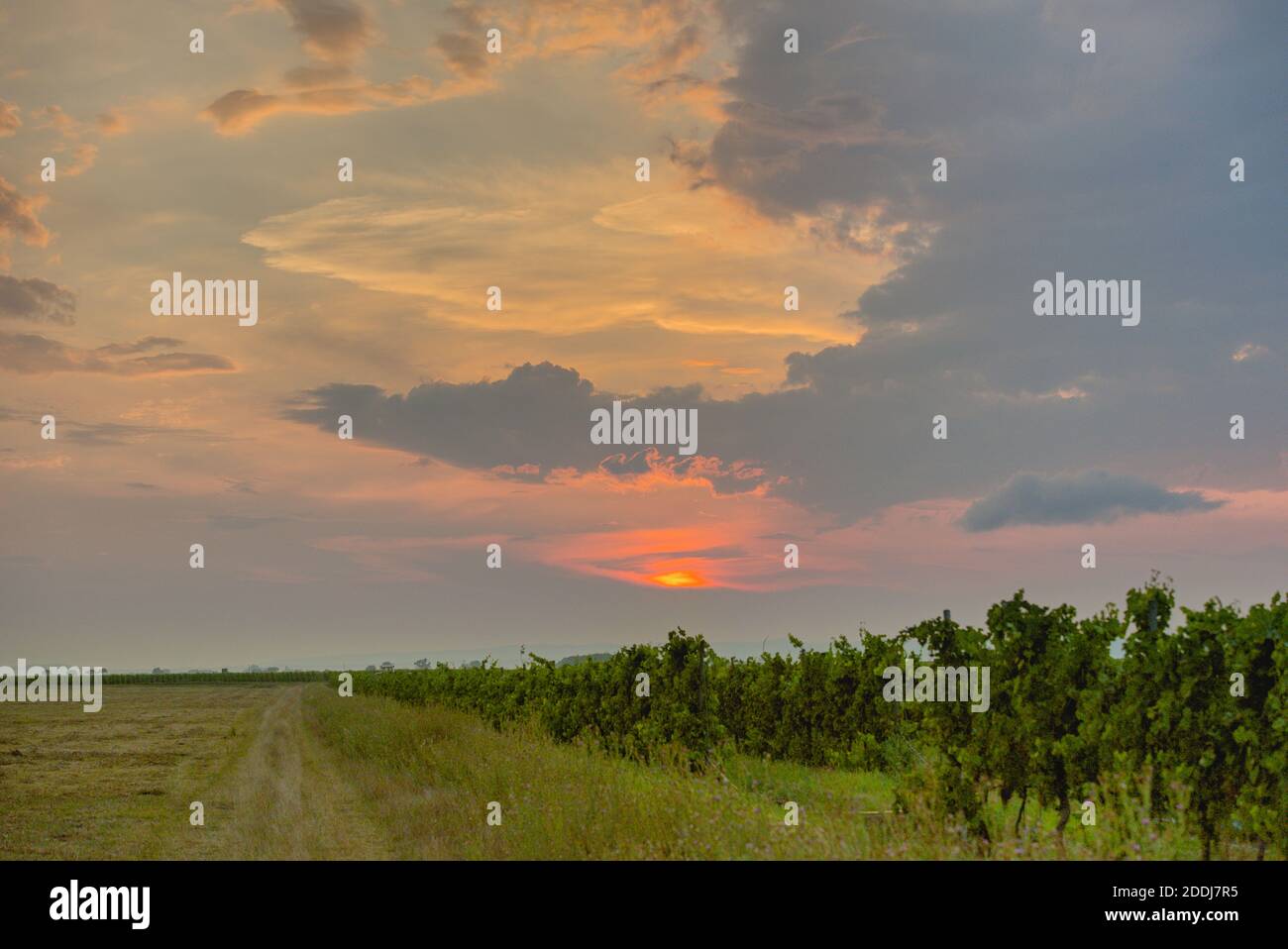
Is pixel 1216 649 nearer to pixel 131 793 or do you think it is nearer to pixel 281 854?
pixel 281 854

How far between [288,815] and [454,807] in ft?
12.6

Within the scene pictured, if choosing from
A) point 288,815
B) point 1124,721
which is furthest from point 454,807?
point 1124,721

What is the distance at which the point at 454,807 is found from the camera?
15070mm

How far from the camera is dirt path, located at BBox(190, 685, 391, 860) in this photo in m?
14.1

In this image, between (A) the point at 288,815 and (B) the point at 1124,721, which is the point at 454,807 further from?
(B) the point at 1124,721

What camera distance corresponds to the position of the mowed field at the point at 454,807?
1035 centimetres

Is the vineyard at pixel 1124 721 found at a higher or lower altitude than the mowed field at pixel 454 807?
higher

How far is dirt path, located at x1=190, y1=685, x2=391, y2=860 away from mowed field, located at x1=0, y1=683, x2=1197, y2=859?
0.18 ft

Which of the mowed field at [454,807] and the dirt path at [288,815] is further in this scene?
the dirt path at [288,815]

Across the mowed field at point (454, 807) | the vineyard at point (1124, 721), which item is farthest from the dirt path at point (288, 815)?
the vineyard at point (1124, 721)

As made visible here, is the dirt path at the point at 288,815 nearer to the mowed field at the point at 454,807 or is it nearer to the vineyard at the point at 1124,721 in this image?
the mowed field at the point at 454,807

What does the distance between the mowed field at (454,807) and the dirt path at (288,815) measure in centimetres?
6
